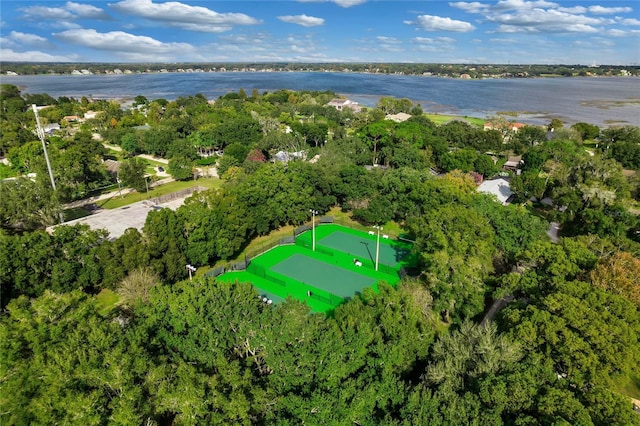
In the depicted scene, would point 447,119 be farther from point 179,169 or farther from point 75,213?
point 75,213

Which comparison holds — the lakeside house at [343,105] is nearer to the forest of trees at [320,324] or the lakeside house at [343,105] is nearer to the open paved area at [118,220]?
the forest of trees at [320,324]

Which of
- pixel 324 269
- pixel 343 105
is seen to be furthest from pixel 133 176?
pixel 343 105

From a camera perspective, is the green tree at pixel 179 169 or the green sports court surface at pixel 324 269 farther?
the green tree at pixel 179 169

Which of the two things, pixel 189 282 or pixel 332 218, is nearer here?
pixel 189 282

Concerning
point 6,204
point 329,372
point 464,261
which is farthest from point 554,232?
point 6,204

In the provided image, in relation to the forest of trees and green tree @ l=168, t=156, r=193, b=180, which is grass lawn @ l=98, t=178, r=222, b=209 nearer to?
green tree @ l=168, t=156, r=193, b=180

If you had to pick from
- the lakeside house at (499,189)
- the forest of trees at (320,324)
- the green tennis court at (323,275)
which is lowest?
the green tennis court at (323,275)

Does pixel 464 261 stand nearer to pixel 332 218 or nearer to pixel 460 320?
pixel 460 320

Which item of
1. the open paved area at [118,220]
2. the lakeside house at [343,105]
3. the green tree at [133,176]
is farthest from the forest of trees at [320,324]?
the lakeside house at [343,105]
